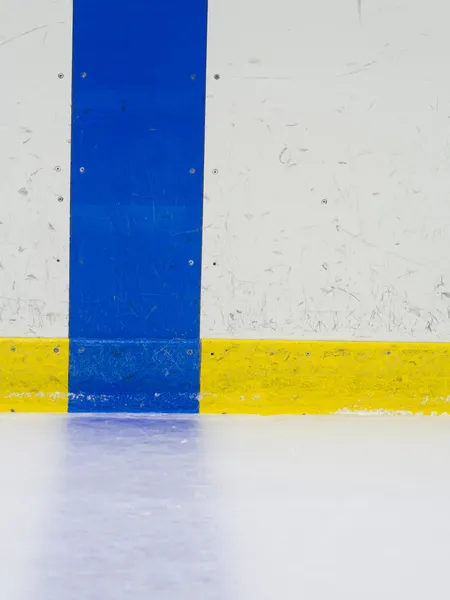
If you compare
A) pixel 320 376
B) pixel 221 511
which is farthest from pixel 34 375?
pixel 221 511

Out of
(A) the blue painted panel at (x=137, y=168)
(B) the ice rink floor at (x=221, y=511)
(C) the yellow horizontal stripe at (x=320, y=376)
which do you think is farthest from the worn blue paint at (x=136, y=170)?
(B) the ice rink floor at (x=221, y=511)

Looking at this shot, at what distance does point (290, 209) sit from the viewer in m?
3.57

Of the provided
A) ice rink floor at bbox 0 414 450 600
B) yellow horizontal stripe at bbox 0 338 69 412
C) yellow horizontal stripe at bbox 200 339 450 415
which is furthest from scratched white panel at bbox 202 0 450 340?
yellow horizontal stripe at bbox 0 338 69 412

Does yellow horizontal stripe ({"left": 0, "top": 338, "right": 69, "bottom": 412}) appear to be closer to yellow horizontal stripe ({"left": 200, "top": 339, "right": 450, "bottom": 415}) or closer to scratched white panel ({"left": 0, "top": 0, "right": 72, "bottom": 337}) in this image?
scratched white panel ({"left": 0, "top": 0, "right": 72, "bottom": 337})

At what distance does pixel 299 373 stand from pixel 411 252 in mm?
762

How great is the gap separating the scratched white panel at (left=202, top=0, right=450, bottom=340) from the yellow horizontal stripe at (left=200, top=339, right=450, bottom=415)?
7 centimetres

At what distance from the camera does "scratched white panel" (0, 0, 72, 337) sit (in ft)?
11.3

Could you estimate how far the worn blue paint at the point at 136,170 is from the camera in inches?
137

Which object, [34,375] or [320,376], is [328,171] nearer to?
[320,376]

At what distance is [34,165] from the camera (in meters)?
3.49

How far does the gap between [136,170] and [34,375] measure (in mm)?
1024

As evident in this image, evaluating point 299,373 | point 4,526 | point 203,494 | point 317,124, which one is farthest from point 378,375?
point 4,526

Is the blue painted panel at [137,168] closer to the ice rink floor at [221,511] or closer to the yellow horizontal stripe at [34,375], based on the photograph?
the yellow horizontal stripe at [34,375]

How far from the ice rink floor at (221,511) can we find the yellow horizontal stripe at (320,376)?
0.23 m
